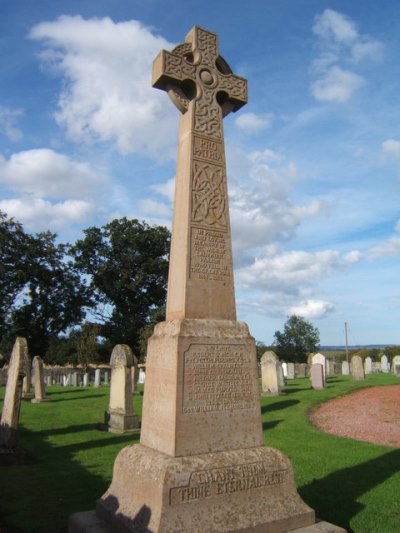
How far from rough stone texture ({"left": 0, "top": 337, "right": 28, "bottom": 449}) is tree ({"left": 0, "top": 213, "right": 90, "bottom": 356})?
30.3m

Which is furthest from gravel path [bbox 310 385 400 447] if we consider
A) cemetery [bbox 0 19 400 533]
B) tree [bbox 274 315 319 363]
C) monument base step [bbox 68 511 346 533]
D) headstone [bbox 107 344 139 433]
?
tree [bbox 274 315 319 363]

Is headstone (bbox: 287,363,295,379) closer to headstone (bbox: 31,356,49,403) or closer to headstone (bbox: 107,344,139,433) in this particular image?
headstone (bbox: 31,356,49,403)

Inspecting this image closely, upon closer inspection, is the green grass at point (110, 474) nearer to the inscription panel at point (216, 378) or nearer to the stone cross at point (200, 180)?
the inscription panel at point (216, 378)

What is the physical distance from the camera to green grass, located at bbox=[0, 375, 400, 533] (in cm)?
526

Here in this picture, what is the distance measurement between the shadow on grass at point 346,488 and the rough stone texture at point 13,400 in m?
5.77

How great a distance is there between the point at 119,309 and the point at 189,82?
37572 millimetres

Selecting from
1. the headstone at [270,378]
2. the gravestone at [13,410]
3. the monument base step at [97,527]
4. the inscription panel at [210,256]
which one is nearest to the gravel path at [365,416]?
the headstone at [270,378]

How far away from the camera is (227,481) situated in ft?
13.1

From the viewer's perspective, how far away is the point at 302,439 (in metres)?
10.1

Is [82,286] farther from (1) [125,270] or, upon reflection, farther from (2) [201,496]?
(2) [201,496]

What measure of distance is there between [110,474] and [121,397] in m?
4.94

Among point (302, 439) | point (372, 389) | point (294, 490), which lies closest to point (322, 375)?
point (372, 389)

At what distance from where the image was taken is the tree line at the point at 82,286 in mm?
39094

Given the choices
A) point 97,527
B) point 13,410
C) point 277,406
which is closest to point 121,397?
point 13,410
